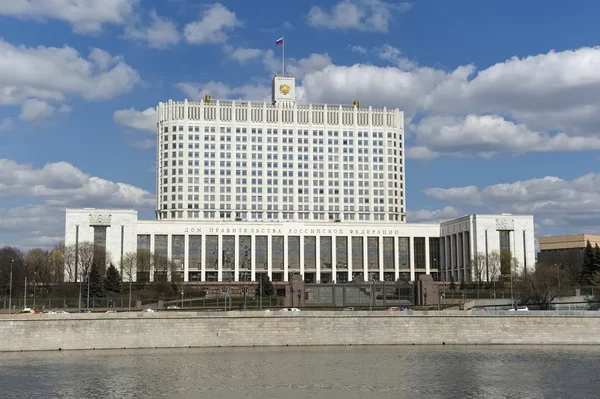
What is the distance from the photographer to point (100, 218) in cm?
16488

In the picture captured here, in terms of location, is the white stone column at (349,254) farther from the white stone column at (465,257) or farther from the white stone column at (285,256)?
the white stone column at (465,257)

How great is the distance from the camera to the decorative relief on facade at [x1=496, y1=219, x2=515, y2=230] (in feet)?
556

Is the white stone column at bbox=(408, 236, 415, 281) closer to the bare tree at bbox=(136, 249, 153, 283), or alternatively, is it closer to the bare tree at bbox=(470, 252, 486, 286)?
the bare tree at bbox=(470, 252, 486, 286)

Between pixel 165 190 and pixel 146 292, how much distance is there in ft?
225

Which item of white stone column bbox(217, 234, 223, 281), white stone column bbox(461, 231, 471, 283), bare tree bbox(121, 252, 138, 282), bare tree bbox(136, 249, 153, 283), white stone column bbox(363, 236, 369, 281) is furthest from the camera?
white stone column bbox(363, 236, 369, 281)

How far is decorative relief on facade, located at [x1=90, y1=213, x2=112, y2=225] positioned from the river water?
289 ft

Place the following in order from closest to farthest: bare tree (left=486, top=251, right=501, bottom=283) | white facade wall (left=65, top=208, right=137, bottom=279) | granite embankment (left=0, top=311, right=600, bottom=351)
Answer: granite embankment (left=0, top=311, right=600, bottom=351) < bare tree (left=486, top=251, right=501, bottom=283) < white facade wall (left=65, top=208, right=137, bottom=279)

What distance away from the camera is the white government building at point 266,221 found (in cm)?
17012

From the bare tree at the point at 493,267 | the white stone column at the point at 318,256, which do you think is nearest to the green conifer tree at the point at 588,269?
the bare tree at the point at 493,267

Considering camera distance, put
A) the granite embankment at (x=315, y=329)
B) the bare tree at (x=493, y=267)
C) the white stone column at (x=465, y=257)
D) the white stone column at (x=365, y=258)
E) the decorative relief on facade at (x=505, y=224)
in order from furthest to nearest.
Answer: the white stone column at (x=365, y=258)
the white stone column at (x=465, y=257)
the decorative relief on facade at (x=505, y=224)
the bare tree at (x=493, y=267)
the granite embankment at (x=315, y=329)

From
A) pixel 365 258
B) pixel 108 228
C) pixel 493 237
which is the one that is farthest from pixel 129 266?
pixel 493 237

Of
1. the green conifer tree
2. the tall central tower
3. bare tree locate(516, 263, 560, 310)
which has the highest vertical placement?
the tall central tower

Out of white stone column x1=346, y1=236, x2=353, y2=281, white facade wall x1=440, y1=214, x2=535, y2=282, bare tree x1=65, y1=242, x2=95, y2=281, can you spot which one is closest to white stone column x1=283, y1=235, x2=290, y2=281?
white stone column x1=346, y1=236, x2=353, y2=281

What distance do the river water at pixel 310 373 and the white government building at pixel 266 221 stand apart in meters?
85.2
